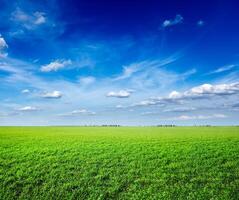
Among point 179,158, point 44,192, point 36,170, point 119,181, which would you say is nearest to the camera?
point 44,192

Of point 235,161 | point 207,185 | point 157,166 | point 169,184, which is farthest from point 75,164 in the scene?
point 235,161

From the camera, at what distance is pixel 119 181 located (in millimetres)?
18969

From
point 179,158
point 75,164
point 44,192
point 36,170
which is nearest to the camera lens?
point 44,192

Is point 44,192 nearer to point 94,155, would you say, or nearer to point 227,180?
point 94,155

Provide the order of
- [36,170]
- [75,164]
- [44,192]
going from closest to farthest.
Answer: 1. [44,192]
2. [36,170]
3. [75,164]

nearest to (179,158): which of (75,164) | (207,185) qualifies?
(207,185)

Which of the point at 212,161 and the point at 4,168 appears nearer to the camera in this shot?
the point at 4,168

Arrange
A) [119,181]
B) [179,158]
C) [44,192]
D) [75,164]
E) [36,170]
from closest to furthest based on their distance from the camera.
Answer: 1. [44,192]
2. [119,181]
3. [36,170]
4. [75,164]
5. [179,158]

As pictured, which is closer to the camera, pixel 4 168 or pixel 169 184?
pixel 169 184

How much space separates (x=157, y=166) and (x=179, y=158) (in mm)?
3787

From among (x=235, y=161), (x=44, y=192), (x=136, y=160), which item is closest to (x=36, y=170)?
(x=44, y=192)

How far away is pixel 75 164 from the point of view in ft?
75.8

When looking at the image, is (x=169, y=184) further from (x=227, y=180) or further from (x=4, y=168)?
(x=4, y=168)

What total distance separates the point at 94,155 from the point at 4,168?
27.9 feet
